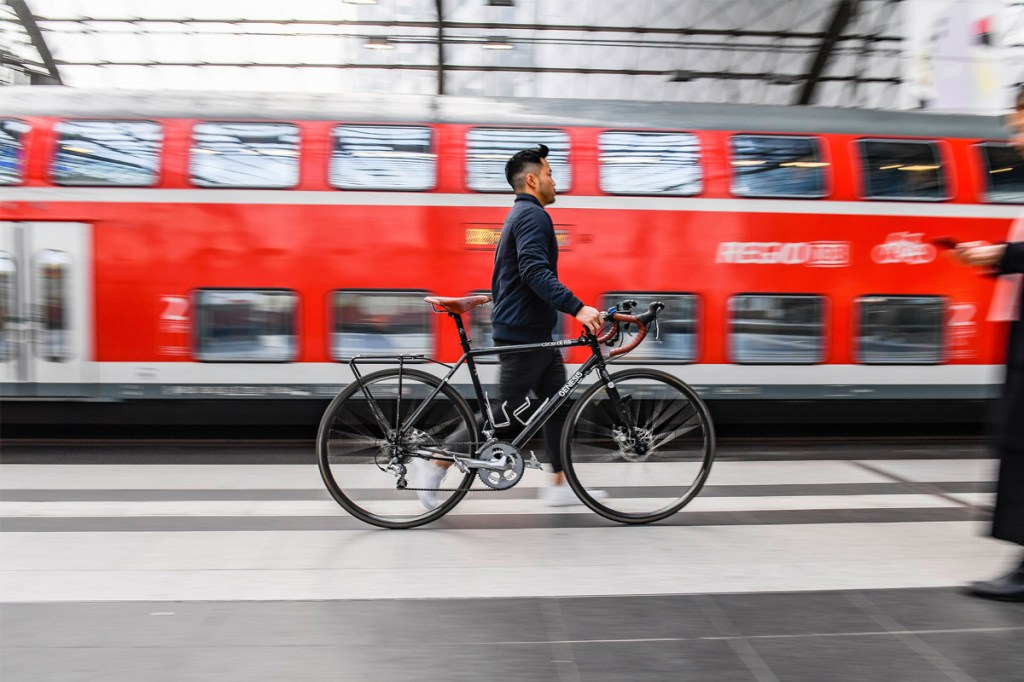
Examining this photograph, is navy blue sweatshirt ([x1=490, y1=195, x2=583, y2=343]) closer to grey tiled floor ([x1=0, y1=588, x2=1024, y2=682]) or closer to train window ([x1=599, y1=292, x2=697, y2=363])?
grey tiled floor ([x1=0, y1=588, x2=1024, y2=682])

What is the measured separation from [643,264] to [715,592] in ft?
13.1

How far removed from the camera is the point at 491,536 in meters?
4.20

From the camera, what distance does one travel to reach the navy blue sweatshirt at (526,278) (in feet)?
13.6

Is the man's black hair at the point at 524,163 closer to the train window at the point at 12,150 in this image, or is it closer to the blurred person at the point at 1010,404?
the blurred person at the point at 1010,404

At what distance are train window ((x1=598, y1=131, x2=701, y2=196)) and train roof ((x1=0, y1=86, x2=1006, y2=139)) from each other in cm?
18

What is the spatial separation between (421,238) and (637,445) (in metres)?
3.26

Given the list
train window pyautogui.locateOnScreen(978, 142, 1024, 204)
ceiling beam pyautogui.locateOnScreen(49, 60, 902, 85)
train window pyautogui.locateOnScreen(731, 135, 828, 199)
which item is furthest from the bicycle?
ceiling beam pyautogui.locateOnScreen(49, 60, 902, 85)

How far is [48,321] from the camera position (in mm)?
6844

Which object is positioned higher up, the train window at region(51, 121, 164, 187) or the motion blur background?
the motion blur background

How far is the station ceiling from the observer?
50.5ft

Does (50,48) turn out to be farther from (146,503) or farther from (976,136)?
(976,136)

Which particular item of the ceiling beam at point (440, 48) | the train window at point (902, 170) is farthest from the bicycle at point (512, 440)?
the ceiling beam at point (440, 48)

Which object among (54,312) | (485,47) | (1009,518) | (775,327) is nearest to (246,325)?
(54,312)

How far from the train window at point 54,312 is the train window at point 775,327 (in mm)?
5530
